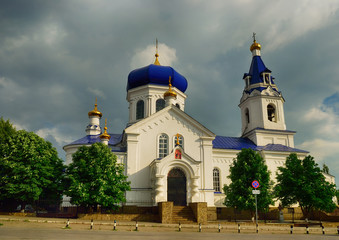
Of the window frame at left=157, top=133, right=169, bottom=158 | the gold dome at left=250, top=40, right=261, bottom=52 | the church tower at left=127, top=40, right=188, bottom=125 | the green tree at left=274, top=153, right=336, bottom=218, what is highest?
the gold dome at left=250, top=40, right=261, bottom=52

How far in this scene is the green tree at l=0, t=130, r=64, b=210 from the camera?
23.4 metres

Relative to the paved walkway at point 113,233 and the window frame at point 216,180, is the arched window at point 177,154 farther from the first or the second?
the window frame at point 216,180

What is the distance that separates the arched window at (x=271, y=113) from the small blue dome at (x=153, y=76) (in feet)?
40.7

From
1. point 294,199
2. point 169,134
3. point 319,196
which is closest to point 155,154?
point 169,134

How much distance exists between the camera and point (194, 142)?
29953 mm

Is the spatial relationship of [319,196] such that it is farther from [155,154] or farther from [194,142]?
[155,154]

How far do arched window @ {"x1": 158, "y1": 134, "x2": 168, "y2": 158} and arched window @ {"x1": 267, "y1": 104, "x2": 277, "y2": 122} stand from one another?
16.5 meters

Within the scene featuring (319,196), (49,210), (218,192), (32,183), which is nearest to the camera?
(32,183)

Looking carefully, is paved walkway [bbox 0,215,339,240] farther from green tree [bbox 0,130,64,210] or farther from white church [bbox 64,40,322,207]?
white church [bbox 64,40,322,207]

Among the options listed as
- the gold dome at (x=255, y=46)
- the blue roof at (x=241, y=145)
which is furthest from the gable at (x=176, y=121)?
the gold dome at (x=255, y=46)

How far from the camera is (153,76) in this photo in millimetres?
35875

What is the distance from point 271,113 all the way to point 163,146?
57.3 ft

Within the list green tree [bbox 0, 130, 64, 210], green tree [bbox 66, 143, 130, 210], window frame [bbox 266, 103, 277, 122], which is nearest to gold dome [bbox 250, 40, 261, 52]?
window frame [bbox 266, 103, 277, 122]

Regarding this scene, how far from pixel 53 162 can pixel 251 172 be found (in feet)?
60.1
